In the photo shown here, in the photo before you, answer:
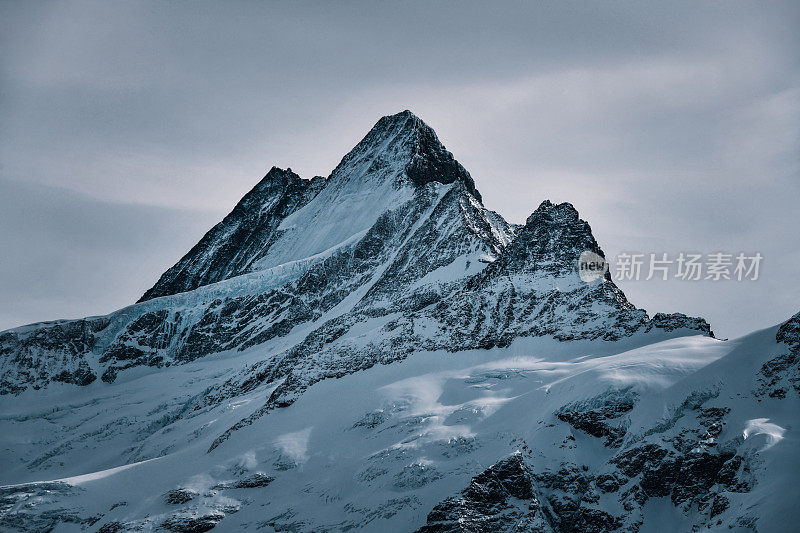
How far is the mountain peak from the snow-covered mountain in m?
27.0

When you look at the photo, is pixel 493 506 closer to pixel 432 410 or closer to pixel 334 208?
pixel 432 410

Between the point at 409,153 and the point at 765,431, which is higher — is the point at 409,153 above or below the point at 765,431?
above

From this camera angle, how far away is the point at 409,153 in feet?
511

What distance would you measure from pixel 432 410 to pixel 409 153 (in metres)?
106

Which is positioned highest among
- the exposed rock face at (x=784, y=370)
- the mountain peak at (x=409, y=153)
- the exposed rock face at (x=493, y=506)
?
the mountain peak at (x=409, y=153)

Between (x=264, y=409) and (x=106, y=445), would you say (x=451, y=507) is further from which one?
(x=106, y=445)

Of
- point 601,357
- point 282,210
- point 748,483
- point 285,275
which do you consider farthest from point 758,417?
point 282,210

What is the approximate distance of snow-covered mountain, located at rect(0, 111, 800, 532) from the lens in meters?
41.8

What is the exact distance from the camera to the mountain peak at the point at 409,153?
496 ft

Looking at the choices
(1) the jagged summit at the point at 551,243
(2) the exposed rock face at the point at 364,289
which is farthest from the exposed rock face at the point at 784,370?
(1) the jagged summit at the point at 551,243

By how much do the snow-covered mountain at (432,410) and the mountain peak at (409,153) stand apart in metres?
27.0

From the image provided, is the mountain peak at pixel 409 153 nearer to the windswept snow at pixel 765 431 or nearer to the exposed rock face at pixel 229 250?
the exposed rock face at pixel 229 250

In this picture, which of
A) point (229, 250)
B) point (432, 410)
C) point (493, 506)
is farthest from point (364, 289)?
point (229, 250)

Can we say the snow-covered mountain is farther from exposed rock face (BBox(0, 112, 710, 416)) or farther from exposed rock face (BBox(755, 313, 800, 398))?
exposed rock face (BBox(0, 112, 710, 416))
